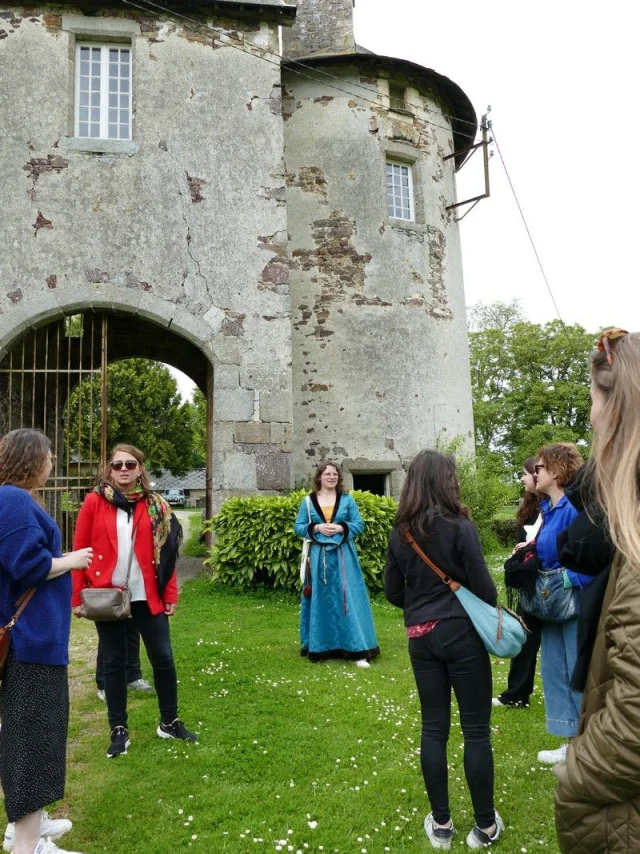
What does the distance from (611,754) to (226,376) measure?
27.1ft

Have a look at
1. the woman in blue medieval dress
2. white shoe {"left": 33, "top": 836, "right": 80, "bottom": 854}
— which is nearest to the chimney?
the woman in blue medieval dress

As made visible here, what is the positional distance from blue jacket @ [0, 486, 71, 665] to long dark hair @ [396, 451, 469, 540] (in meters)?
1.67

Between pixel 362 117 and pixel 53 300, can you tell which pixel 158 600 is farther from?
pixel 362 117

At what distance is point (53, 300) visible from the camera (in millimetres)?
9078

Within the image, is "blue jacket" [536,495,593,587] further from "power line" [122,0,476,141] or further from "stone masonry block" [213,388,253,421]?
"power line" [122,0,476,141]

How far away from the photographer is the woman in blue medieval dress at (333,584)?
19.2ft

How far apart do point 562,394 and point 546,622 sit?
2311cm

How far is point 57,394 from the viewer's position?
8.97 metres

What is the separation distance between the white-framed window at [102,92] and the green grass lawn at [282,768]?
7.77m

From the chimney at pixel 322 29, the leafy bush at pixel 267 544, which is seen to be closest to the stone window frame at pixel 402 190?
the chimney at pixel 322 29

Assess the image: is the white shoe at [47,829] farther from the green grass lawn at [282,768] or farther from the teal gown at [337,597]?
the teal gown at [337,597]

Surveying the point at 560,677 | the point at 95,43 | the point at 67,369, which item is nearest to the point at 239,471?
the point at 67,369

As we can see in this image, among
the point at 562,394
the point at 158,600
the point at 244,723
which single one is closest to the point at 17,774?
the point at 158,600

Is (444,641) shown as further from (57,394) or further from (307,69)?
(307,69)
